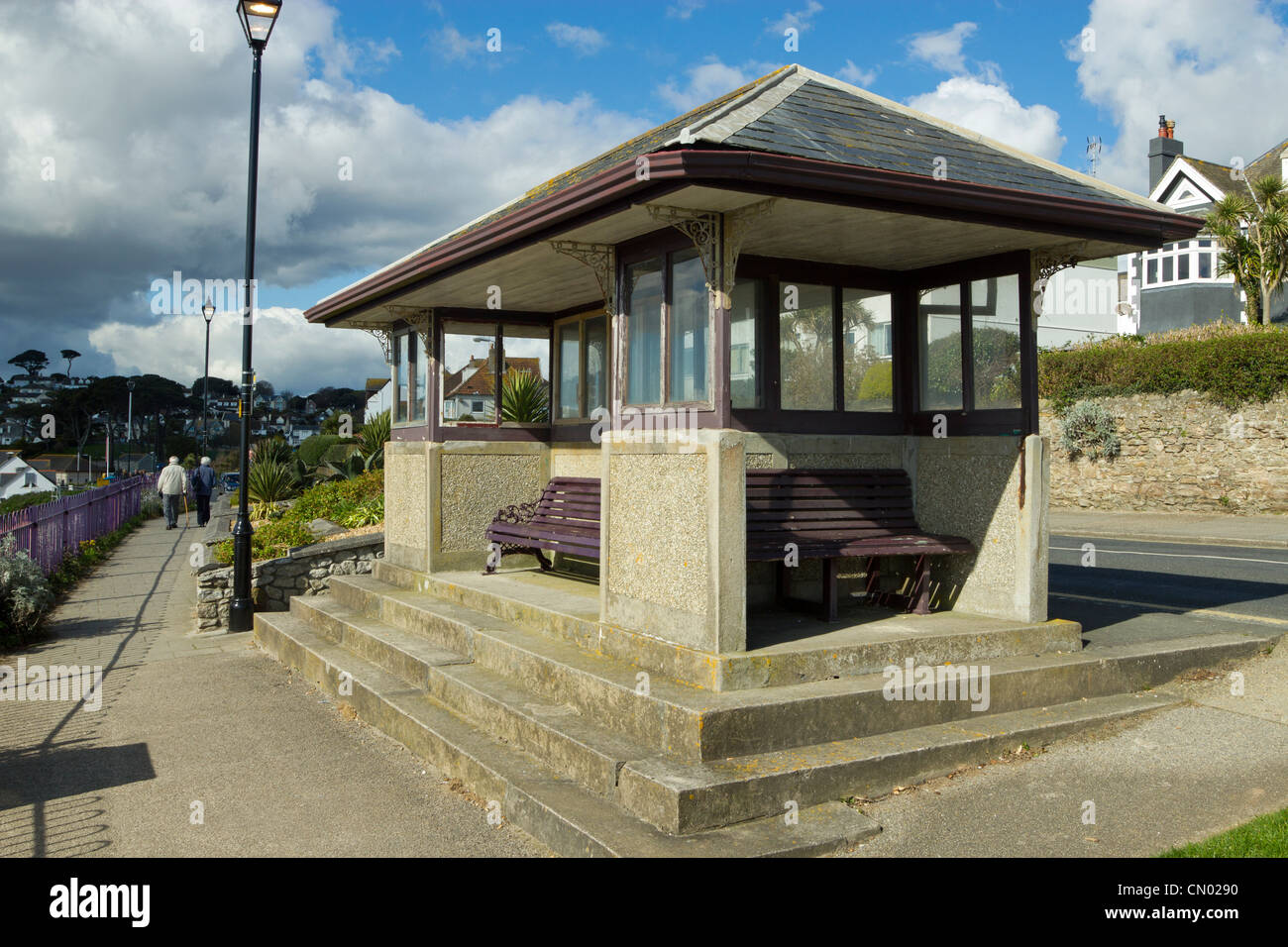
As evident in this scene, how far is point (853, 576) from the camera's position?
7629mm

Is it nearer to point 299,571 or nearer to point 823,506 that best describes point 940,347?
point 823,506

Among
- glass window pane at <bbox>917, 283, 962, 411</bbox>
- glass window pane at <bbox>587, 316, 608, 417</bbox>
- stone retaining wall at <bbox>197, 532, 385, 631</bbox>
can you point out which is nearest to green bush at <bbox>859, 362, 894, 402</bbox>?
glass window pane at <bbox>917, 283, 962, 411</bbox>

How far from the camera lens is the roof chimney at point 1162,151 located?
40.1 metres

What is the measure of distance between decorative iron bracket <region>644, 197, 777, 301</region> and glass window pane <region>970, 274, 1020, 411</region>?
7.48ft

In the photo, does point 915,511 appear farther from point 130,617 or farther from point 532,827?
A: point 130,617

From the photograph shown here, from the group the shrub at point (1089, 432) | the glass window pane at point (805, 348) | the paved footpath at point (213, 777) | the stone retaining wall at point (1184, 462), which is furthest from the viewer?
the shrub at point (1089, 432)

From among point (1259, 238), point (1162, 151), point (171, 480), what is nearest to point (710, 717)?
point (171, 480)

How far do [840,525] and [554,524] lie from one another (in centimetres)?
271

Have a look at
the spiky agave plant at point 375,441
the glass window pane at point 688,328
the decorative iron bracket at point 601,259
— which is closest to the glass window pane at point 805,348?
the glass window pane at point 688,328

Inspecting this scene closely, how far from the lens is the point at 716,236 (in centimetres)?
586

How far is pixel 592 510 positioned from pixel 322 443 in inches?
993

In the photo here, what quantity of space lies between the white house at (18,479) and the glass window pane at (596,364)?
30.6 metres

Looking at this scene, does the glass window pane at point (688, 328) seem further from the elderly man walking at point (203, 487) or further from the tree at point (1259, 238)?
the tree at point (1259, 238)
